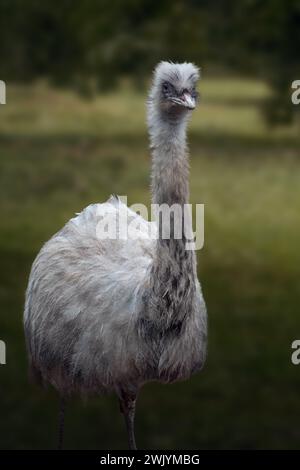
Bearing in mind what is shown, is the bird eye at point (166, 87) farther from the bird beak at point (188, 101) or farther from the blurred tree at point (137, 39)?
the blurred tree at point (137, 39)

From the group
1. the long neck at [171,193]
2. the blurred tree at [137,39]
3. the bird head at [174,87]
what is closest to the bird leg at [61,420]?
the long neck at [171,193]

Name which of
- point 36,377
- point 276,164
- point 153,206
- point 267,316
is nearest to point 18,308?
point 267,316

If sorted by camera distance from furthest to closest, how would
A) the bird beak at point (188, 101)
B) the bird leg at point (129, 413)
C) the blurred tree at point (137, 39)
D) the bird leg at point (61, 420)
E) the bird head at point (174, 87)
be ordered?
1. the blurred tree at point (137, 39)
2. the bird leg at point (61, 420)
3. the bird leg at point (129, 413)
4. the bird head at point (174, 87)
5. the bird beak at point (188, 101)

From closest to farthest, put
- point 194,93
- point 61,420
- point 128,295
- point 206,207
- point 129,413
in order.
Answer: point 194,93 → point 128,295 → point 129,413 → point 61,420 → point 206,207

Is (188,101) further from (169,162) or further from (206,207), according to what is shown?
(206,207)

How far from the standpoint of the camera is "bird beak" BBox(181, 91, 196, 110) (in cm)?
605

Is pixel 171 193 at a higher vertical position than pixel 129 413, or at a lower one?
higher

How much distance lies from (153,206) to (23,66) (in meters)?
15.3

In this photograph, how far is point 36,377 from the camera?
25.2 ft

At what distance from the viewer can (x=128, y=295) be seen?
6617mm

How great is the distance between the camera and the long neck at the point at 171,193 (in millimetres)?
6242

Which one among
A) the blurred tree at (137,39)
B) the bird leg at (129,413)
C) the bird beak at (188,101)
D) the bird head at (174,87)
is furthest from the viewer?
the blurred tree at (137,39)

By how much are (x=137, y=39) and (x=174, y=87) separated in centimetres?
1534

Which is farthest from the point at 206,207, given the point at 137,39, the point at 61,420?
the point at 61,420
